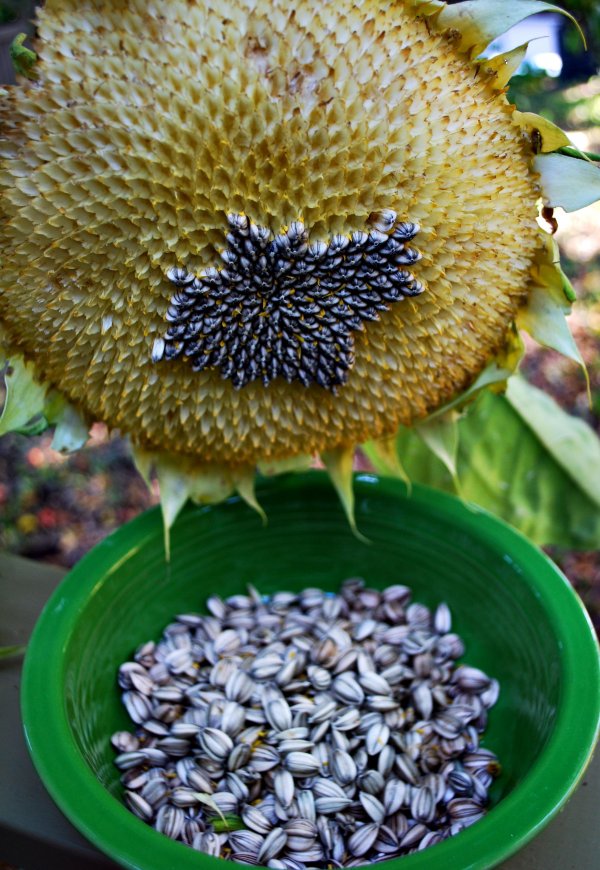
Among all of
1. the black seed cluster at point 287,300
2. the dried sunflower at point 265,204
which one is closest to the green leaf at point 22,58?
the dried sunflower at point 265,204

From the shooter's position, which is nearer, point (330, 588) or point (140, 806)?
point (140, 806)

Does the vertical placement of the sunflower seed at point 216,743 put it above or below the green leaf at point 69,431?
below

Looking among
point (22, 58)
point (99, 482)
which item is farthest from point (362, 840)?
point (99, 482)

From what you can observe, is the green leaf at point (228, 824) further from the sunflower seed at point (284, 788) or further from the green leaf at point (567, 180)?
the green leaf at point (567, 180)

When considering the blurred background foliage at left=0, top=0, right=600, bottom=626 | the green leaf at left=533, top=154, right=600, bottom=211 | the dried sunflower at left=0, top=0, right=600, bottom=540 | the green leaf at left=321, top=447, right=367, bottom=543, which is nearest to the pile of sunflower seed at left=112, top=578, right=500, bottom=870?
the green leaf at left=321, top=447, right=367, bottom=543

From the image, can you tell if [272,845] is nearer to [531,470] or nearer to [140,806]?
[140,806]

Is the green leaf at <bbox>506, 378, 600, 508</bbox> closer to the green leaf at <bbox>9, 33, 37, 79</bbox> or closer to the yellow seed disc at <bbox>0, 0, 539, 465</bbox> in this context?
the yellow seed disc at <bbox>0, 0, 539, 465</bbox>

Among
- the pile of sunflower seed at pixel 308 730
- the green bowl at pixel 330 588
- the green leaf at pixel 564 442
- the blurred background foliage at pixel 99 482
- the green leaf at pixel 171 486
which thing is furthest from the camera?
the blurred background foliage at pixel 99 482
